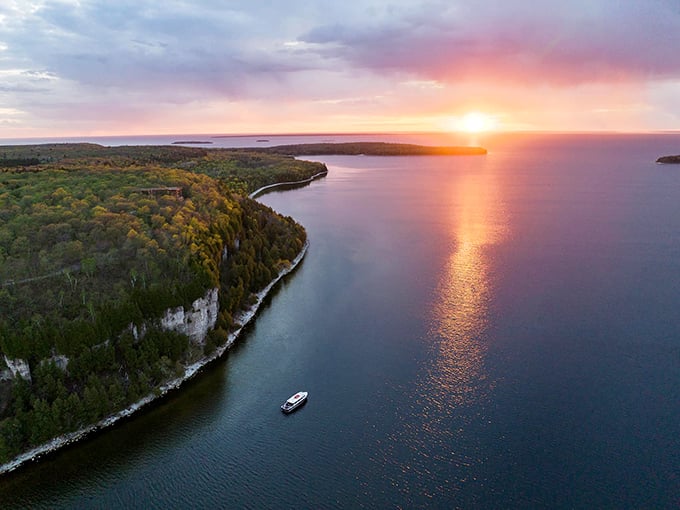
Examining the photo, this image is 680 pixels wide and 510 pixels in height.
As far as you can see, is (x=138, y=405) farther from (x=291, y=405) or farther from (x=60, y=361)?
(x=291, y=405)

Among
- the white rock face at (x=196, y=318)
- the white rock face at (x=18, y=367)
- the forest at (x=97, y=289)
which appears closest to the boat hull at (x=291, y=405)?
the forest at (x=97, y=289)

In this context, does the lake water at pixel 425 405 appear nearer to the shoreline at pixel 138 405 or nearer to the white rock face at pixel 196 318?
the shoreline at pixel 138 405

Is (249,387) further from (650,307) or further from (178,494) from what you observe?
(650,307)

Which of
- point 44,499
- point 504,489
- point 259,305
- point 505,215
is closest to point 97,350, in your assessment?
point 44,499

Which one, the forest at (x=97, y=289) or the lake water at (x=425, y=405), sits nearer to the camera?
the lake water at (x=425, y=405)

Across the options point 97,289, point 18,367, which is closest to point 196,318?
point 97,289

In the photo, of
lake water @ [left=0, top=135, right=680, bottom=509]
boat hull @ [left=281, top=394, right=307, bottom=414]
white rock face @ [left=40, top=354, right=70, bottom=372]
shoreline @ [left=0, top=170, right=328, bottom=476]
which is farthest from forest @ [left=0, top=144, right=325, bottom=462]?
boat hull @ [left=281, top=394, right=307, bottom=414]
